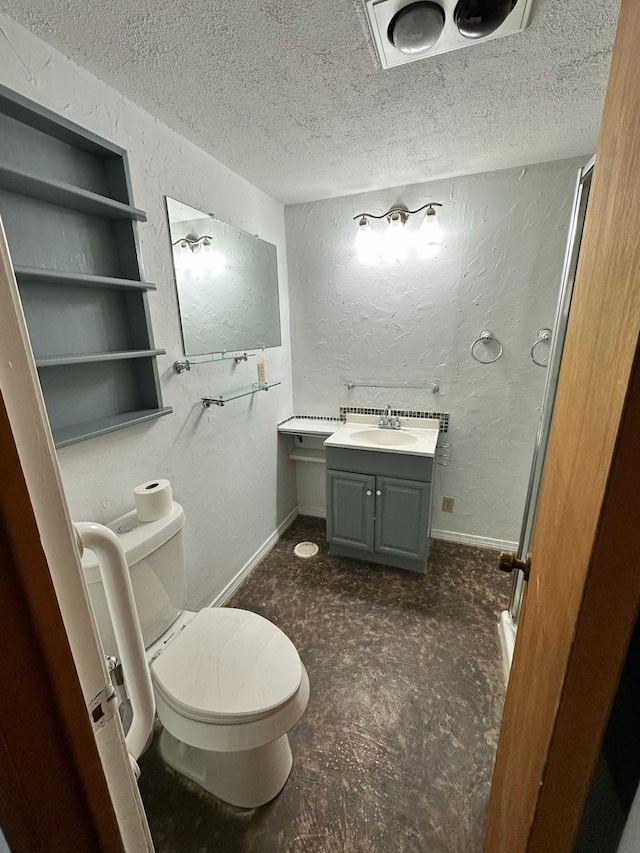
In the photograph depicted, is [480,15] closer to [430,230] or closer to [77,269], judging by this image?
[430,230]

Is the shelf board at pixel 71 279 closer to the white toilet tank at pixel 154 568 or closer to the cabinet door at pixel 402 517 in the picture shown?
the white toilet tank at pixel 154 568

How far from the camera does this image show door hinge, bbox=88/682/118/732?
44 cm

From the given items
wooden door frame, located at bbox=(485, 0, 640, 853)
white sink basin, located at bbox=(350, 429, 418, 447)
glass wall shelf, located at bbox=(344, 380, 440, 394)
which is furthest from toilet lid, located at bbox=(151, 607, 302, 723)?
glass wall shelf, located at bbox=(344, 380, 440, 394)

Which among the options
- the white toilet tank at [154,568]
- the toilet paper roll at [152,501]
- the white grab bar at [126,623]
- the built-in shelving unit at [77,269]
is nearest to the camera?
the white grab bar at [126,623]

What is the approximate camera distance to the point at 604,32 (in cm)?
92

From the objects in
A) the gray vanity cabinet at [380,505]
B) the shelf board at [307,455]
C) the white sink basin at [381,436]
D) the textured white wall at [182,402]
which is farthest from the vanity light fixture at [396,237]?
the shelf board at [307,455]

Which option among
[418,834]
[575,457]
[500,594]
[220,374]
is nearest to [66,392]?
[220,374]

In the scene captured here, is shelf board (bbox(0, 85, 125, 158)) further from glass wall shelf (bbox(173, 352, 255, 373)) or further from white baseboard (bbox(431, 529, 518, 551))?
white baseboard (bbox(431, 529, 518, 551))

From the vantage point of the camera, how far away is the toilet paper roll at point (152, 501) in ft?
3.81

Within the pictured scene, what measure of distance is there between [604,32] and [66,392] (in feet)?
6.10

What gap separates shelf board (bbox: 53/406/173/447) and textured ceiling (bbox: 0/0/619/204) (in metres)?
1.06

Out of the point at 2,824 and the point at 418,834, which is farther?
the point at 418,834

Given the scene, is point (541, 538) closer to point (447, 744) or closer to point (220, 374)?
point (447, 744)

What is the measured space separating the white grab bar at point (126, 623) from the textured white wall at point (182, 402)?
2.07 ft
